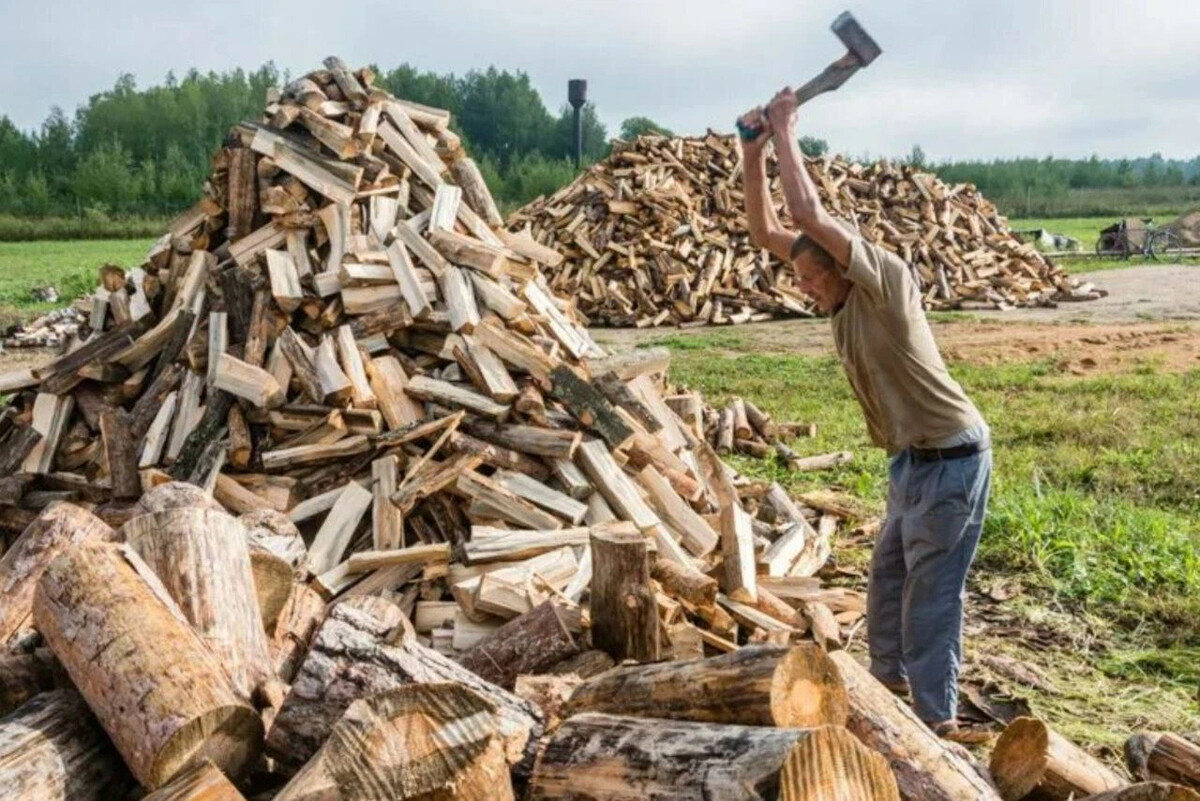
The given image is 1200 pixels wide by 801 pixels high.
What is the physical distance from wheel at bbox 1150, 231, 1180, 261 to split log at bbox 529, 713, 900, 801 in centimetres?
3110

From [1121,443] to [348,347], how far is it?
248 inches

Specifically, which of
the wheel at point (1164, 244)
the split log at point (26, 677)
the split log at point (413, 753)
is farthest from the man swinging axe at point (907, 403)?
the wheel at point (1164, 244)

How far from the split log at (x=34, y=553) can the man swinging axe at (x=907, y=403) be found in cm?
267

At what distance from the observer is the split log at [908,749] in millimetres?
2904

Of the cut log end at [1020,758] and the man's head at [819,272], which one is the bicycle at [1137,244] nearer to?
the man's head at [819,272]

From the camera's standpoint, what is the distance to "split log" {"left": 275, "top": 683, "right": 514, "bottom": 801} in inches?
91.2

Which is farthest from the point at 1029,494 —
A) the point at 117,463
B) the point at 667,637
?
the point at 117,463

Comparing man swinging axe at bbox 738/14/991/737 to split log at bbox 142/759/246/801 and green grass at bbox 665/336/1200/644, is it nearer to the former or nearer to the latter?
green grass at bbox 665/336/1200/644

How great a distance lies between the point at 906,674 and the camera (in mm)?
4531

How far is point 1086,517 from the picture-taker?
6.93 meters

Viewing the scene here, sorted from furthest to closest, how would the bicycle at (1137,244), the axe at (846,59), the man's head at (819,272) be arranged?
the bicycle at (1137,244) < the axe at (846,59) < the man's head at (819,272)

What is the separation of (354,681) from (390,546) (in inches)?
88.3

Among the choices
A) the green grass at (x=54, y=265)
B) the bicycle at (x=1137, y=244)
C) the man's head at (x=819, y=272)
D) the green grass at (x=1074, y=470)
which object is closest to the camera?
the man's head at (x=819, y=272)

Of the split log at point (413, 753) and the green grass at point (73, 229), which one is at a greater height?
the green grass at point (73, 229)
